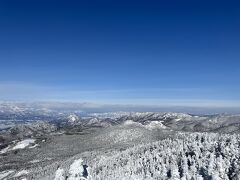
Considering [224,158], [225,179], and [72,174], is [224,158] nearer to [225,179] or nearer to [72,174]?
[225,179]

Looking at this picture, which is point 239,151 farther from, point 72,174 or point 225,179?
point 72,174

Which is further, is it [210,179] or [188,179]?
[188,179]

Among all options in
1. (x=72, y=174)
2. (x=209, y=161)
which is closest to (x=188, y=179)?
(x=209, y=161)

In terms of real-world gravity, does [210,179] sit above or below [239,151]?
below

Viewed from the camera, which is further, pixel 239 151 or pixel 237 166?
pixel 239 151

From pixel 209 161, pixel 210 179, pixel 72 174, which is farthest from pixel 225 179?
pixel 72 174

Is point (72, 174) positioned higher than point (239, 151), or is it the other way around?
point (239, 151)

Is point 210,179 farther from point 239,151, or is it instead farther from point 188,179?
point 239,151

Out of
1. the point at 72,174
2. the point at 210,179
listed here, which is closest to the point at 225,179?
the point at 210,179
